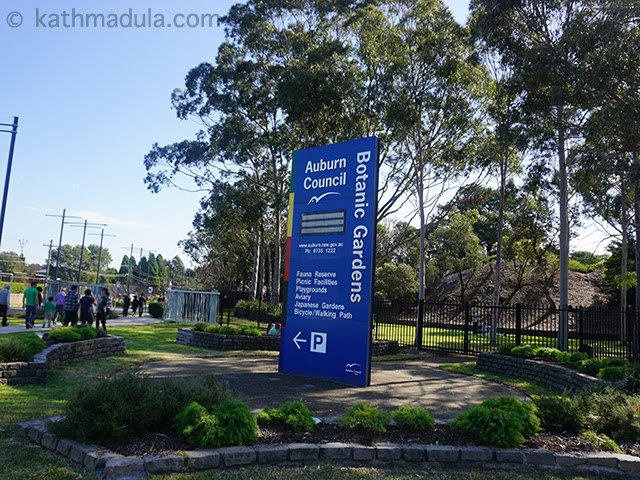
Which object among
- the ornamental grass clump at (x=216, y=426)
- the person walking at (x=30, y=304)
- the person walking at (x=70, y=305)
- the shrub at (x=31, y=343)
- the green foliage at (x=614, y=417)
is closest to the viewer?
the ornamental grass clump at (x=216, y=426)

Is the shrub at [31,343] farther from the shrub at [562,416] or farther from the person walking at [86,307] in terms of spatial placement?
the shrub at [562,416]

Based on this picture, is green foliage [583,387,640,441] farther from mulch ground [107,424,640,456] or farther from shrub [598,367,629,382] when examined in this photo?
shrub [598,367,629,382]

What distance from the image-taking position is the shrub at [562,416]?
6.53 m

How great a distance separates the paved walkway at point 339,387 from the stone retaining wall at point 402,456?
7.58ft

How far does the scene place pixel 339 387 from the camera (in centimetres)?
1047

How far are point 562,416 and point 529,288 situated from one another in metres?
36.1

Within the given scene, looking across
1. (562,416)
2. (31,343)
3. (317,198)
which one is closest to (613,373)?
(562,416)

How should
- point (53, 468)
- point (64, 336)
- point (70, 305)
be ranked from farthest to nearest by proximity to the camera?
point (70, 305)
point (64, 336)
point (53, 468)

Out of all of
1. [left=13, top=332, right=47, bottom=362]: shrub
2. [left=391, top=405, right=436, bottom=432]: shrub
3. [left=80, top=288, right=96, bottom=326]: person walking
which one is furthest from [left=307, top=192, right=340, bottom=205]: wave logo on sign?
[left=80, top=288, right=96, bottom=326]: person walking

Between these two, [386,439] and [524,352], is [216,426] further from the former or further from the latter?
[524,352]

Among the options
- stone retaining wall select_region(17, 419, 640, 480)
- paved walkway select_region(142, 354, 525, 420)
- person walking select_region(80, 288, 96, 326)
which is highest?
person walking select_region(80, 288, 96, 326)

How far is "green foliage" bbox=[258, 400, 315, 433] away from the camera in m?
6.02

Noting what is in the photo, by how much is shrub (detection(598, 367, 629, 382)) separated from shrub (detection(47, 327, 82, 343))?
1149 centimetres

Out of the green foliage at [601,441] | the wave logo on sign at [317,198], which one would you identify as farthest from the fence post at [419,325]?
the green foliage at [601,441]
